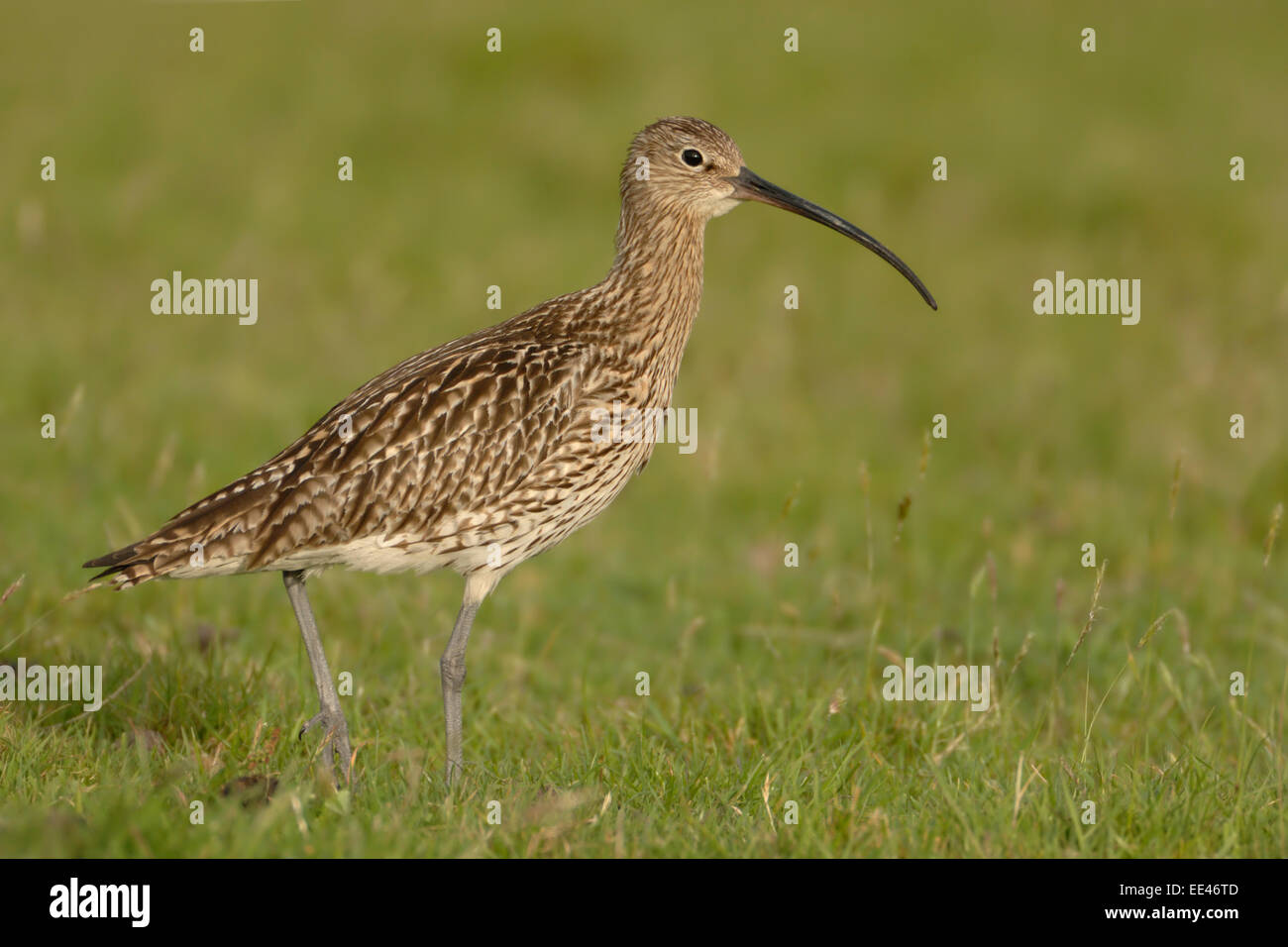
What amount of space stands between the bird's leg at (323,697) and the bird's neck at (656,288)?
1.71 m

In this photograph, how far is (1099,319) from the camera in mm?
14156

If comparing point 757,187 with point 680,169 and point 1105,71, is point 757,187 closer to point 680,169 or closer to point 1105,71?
point 680,169

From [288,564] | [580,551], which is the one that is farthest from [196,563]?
[580,551]

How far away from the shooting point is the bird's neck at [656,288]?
6.46 meters

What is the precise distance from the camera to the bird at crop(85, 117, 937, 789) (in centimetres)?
577

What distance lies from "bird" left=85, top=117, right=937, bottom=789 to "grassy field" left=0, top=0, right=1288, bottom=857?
638mm

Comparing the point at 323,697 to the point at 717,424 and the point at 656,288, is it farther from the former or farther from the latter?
the point at 717,424

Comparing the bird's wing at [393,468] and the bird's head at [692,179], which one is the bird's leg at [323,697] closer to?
the bird's wing at [393,468]

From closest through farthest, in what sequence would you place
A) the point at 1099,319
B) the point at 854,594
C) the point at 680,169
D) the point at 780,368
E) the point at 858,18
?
the point at 680,169
the point at 854,594
the point at 780,368
the point at 1099,319
the point at 858,18

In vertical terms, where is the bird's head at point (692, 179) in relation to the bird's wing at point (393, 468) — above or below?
above

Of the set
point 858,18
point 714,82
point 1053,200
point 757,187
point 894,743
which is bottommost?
point 894,743

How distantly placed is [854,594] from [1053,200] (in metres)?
8.50

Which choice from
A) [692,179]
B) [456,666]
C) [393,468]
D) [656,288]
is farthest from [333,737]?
[692,179]

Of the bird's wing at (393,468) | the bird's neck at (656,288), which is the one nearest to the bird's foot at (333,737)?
the bird's wing at (393,468)
